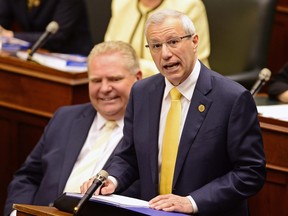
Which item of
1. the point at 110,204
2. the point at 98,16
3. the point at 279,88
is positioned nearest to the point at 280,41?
the point at 98,16

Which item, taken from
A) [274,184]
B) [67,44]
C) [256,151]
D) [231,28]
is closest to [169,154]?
[256,151]

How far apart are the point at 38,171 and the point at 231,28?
135 centimetres

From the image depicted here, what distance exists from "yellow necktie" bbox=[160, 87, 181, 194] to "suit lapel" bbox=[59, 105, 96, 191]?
0.71m

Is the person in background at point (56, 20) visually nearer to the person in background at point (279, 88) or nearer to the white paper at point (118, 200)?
the person in background at point (279, 88)

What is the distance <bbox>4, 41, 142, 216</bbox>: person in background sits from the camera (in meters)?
3.25

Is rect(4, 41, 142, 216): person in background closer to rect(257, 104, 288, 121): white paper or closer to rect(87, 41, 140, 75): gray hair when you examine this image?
rect(87, 41, 140, 75): gray hair

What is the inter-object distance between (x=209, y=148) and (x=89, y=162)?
830 millimetres

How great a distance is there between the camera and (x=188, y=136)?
2576mm

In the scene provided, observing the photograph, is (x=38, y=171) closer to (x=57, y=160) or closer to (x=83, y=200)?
(x=57, y=160)

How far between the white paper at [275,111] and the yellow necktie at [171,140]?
1.94 feet

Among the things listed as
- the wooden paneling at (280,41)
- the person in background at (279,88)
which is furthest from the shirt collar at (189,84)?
the wooden paneling at (280,41)

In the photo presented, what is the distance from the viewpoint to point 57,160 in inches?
130

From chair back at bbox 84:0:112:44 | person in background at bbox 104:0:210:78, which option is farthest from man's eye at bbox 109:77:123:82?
chair back at bbox 84:0:112:44

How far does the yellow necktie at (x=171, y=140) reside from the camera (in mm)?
2613
